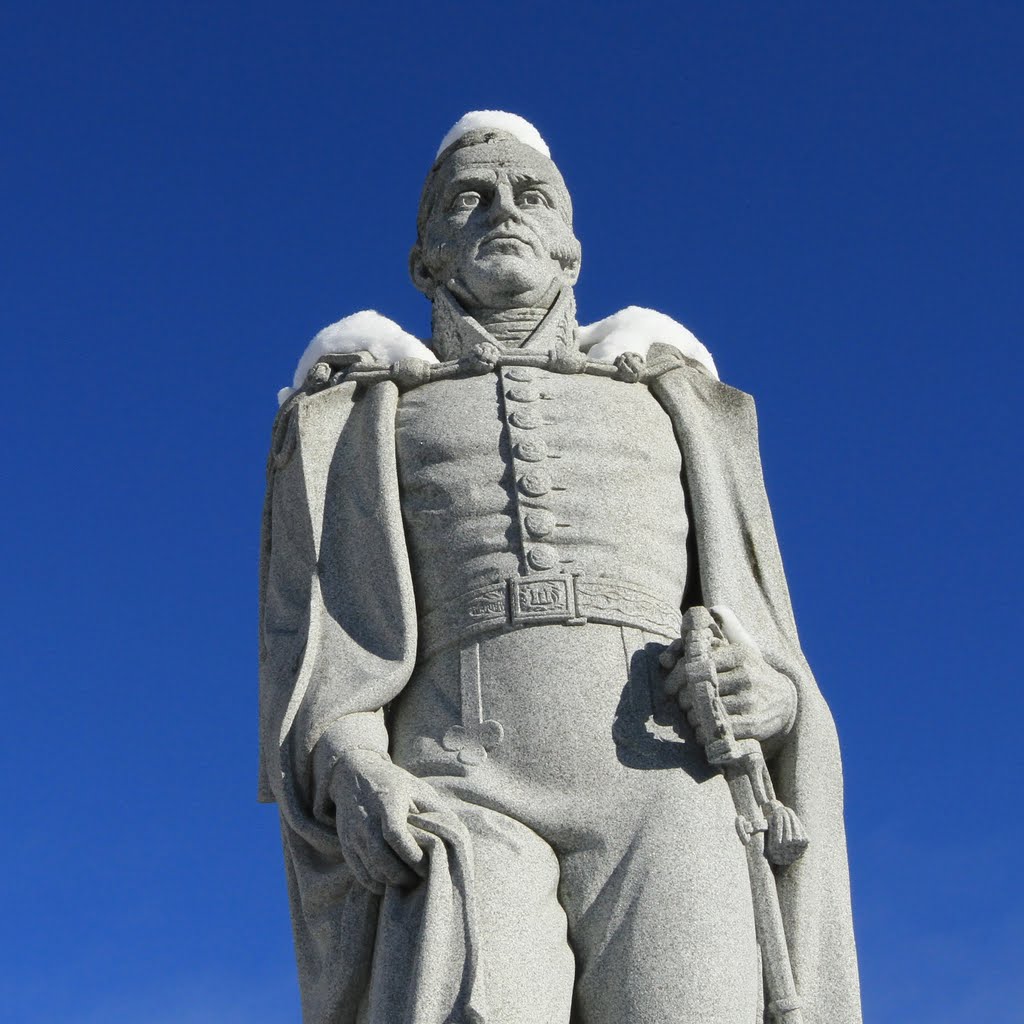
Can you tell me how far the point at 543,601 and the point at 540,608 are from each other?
0.12ft

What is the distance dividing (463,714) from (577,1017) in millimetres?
1392

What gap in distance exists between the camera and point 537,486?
28.7ft

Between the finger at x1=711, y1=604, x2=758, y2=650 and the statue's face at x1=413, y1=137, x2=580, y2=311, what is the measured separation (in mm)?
2159

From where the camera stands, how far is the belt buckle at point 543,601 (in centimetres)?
838

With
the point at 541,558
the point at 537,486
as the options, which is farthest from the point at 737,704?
the point at 537,486

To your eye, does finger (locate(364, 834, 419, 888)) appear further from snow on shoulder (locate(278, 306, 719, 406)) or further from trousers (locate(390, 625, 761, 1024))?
snow on shoulder (locate(278, 306, 719, 406))

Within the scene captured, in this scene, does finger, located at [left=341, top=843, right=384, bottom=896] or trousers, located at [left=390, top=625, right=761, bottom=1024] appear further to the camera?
→ finger, located at [left=341, top=843, right=384, bottom=896]

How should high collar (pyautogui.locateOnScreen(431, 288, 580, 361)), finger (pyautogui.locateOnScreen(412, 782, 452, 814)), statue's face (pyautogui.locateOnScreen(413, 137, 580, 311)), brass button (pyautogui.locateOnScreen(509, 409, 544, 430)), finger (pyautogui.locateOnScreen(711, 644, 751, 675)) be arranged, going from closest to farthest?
1. finger (pyautogui.locateOnScreen(412, 782, 452, 814))
2. finger (pyautogui.locateOnScreen(711, 644, 751, 675))
3. brass button (pyautogui.locateOnScreen(509, 409, 544, 430))
4. high collar (pyautogui.locateOnScreen(431, 288, 580, 361))
5. statue's face (pyautogui.locateOnScreen(413, 137, 580, 311))

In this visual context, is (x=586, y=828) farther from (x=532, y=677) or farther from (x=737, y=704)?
(x=737, y=704)

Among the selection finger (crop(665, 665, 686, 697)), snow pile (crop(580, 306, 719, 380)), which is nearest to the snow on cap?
snow pile (crop(580, 306, 719, 380))

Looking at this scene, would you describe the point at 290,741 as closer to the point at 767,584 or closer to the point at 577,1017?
the point at 577,1017

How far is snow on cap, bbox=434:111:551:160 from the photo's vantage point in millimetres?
10297

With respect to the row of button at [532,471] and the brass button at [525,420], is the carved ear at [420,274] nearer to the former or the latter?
the row of button at [532,471]

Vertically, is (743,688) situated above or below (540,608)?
below
